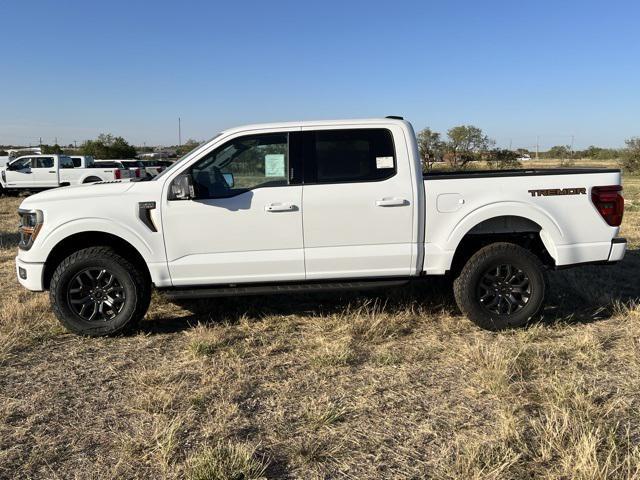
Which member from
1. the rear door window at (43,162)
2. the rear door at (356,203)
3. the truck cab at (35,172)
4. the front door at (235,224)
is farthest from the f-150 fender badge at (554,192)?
the rear door window at (43,162)

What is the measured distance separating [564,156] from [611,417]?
67.1m

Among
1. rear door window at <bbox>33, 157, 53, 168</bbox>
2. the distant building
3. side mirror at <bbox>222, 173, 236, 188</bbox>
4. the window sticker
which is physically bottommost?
side mirror at <bbox>222, 173, 236, 188</bbox>

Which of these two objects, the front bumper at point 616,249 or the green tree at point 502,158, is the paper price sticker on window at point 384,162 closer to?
the front bumper at point 616,249

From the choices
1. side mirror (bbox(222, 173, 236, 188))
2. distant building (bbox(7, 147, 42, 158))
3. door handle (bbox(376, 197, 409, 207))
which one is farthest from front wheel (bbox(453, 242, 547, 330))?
distant building (bbox(7, 147, 42, 158))

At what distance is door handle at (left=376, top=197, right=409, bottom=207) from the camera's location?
4.74 m

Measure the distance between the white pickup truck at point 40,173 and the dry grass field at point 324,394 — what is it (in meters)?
16.4

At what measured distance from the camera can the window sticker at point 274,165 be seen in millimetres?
4836

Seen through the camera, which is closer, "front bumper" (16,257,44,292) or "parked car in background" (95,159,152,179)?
"front bumper" (16,257,44,292)

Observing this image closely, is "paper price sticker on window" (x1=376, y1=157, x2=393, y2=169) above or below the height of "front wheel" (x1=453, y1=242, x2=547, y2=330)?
above

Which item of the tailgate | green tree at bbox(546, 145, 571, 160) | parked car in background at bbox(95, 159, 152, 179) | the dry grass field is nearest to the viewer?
the dry grass field

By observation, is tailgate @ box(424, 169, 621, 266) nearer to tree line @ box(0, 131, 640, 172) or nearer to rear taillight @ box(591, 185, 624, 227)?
rear taillight @ box(591, 185, 624, 227)

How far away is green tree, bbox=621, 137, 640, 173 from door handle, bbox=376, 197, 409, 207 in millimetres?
40126

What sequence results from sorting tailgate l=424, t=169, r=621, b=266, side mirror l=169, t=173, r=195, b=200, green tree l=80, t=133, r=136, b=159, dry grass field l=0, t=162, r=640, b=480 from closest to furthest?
dry grass field l=0, t=162, r=640, b=480, side mirror l=169, t=173, r=195, b=200, tailgate l=424, t=169, r=621, b=266, green tree l=80, t=133, r=136, b=159

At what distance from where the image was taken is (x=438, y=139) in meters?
38.7
